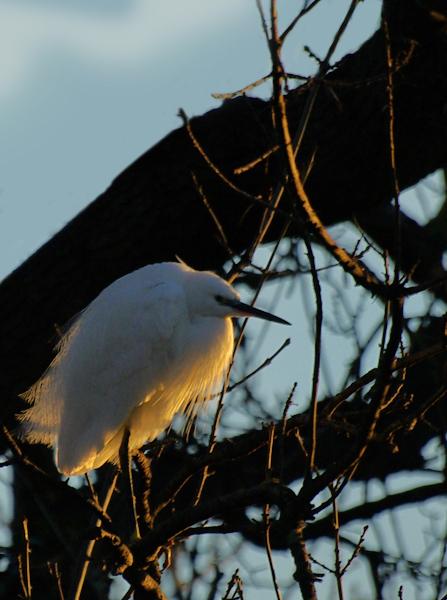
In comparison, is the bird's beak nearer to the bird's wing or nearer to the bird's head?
the bird's head

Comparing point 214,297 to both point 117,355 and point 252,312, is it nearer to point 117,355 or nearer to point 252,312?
point 252,312

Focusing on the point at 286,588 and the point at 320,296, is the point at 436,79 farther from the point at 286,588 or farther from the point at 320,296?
the point at 320,296

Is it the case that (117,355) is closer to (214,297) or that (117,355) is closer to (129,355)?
(129,355)

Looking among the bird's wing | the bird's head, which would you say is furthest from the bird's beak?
the bird's wing

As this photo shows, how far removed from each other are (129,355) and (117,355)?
1.6 inches

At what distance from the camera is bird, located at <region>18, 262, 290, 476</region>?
10.9ft

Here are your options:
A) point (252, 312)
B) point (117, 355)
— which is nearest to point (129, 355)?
point (117, 355)

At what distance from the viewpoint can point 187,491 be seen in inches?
164

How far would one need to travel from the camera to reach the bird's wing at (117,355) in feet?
10.9

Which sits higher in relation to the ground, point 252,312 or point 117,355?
point 252,312

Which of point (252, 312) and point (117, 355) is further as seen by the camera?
point (117, 355)

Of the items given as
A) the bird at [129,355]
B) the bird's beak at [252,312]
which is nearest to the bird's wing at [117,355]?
the bird at [129,355]

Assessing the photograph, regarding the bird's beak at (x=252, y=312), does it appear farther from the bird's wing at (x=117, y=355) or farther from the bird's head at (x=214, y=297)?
the bird's wing at (x=117, y=355)

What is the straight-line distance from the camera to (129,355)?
3396 millimetres
